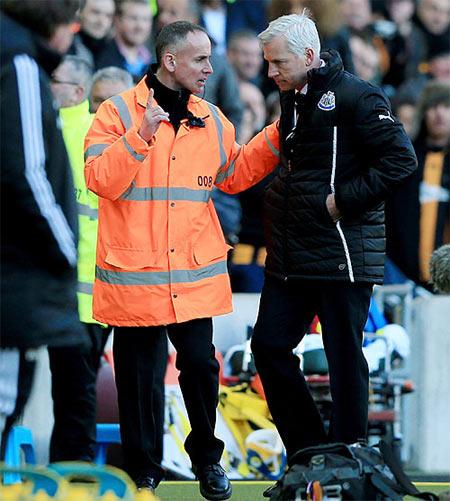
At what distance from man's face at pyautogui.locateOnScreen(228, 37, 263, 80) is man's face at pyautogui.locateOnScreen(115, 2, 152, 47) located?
107 cm

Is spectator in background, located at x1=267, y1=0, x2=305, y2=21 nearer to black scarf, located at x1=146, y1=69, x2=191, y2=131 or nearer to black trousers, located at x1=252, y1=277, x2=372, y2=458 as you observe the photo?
black scarf, located at x1=146, y1=69, x2=191, y2=131

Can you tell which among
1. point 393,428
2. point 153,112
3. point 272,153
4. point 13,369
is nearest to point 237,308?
point 393,428

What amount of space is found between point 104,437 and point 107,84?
6.01ft

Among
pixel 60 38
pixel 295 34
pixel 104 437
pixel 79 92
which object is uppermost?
pixel 295 34

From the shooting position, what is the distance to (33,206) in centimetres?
526

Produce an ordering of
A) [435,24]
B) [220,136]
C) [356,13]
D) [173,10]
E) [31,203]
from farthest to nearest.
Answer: [435,24], [356,13], [173,10], [220,136], [31,203]

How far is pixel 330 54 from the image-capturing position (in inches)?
263

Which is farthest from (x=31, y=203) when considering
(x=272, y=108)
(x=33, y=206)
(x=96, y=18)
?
(x=272, y=108)

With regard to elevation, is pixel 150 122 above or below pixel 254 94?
below

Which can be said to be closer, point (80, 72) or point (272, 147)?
point (272, 147)

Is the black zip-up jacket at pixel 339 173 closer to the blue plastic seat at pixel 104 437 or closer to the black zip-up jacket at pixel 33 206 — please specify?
the black zip-up jacket at pixel 33 206

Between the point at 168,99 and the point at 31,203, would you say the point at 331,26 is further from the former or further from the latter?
the point at 31,203

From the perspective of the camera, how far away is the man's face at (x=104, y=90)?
25.7ft

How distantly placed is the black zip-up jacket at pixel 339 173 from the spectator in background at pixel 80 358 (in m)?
1.27
